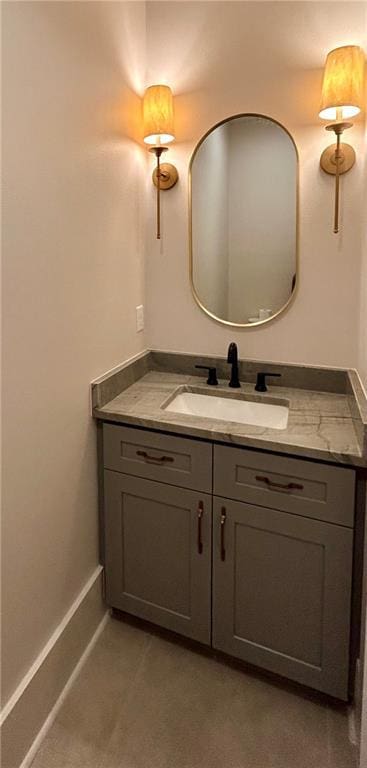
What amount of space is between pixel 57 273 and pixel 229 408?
88 centimetres

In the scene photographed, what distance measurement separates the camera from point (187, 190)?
2.16 m

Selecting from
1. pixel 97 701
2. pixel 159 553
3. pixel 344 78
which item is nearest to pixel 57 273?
pixel 159 553

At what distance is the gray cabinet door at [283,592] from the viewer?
1.55 meters

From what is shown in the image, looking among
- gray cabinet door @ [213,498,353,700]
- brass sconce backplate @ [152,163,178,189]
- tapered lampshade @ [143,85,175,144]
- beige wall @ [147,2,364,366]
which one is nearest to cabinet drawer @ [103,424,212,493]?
gray cabinet door @ [213,498,353,700]

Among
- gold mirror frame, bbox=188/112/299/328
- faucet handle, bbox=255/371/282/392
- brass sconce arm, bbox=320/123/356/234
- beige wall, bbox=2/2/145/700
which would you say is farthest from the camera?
faucet handle, bbox=255/371/282/392

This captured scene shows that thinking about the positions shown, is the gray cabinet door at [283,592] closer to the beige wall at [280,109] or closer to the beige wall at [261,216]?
the beige wall at [280,109]

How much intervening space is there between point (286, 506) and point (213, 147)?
57.7 inches

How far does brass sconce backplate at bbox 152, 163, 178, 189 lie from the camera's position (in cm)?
215

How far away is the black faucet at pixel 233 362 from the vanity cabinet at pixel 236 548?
1.58 ft

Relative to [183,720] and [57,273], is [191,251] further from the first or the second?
[183,720]

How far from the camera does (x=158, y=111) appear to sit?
2000 mm

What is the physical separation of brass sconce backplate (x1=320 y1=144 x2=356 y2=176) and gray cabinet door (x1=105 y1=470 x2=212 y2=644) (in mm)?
1287

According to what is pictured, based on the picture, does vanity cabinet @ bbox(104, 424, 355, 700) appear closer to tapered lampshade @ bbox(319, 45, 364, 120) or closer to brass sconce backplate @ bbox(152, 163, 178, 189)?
brass sconce backplate @ bbox(152, 163, 178, 189)

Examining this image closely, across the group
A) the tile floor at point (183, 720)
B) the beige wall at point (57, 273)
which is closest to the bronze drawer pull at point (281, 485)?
the beige wall at point (57, 273)
